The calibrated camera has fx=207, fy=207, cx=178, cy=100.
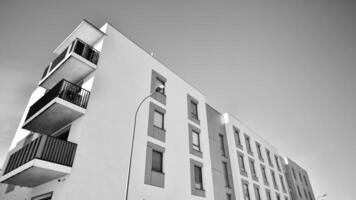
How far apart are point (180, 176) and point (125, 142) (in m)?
4.91

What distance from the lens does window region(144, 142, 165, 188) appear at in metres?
12.6

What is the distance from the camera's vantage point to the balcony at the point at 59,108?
428 inches

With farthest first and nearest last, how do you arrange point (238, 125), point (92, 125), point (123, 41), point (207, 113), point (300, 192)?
point (300, 192), point (238, 125), point (207, 113), point (123, 41), point (92, 125)

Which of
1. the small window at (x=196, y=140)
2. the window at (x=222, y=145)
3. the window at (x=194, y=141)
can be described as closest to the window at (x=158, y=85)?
the window at (x=194, y=141)

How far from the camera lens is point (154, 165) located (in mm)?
13508

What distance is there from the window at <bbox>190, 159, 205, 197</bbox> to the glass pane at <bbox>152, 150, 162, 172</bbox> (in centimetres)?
310

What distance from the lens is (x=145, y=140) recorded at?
44.5 feet

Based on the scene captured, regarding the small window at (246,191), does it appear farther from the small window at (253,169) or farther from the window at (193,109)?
the window at (193,109)

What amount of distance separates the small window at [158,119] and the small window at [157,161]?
2046mm

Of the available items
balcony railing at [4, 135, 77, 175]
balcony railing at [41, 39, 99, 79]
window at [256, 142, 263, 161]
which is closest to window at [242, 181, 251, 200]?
window at [256, 142, 263, 161]

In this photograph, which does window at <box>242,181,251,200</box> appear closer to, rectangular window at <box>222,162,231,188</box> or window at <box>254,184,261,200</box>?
window at <box>254,184,261,200</box>

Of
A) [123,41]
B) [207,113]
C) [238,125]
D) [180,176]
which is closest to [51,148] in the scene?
[180,176]

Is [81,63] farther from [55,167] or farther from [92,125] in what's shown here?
[55,167]

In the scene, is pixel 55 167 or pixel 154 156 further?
pixel 154 156
